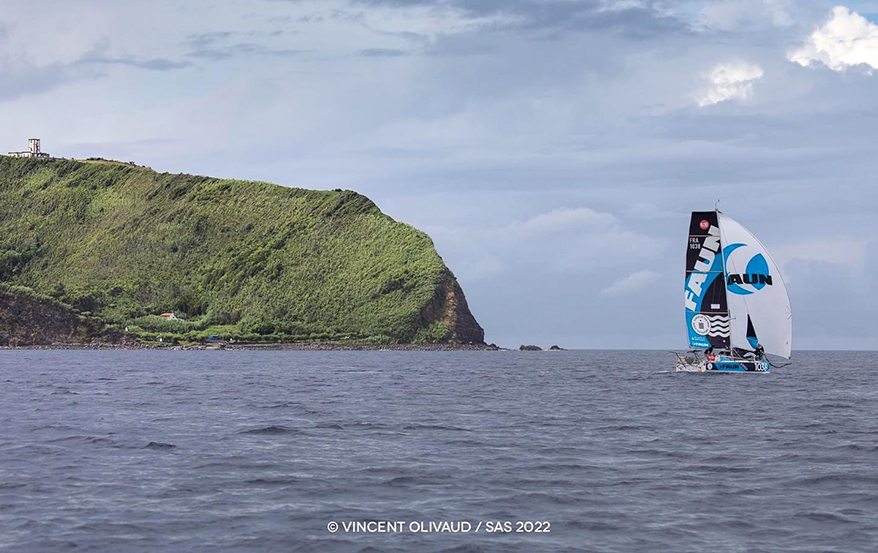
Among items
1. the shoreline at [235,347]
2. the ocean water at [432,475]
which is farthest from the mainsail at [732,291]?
the shoreline at [235,347]

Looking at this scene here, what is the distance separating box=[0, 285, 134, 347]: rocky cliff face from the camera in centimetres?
18888

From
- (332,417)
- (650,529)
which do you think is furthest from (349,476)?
(332,417)

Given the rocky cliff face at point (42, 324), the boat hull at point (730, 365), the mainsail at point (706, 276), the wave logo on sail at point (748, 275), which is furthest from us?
the rocky cliff face at point (42, 324)

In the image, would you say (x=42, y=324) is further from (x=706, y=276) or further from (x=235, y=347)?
(x=706, y=276)

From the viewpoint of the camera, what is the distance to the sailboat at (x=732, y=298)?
→ 82.2 meters

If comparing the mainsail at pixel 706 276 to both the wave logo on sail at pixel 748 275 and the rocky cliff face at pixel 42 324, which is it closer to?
the wave logo on sail at pixel 748 275

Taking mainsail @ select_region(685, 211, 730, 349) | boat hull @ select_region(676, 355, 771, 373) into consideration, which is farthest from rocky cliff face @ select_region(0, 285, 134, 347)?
mainsail @ select_region(685, 211, 730, 349)

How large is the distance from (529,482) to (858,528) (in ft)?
27.4

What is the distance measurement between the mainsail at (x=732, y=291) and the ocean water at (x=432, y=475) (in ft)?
95.2

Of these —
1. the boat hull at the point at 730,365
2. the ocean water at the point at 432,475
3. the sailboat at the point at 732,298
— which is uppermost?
the sailboat at the point at 732,298

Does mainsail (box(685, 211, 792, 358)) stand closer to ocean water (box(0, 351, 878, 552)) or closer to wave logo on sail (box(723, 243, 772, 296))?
wave logo on sail (box(723, 243, 772, 296))

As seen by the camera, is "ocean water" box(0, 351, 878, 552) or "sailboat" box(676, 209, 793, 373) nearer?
"ocean water" box(0, 351, 878, 552)

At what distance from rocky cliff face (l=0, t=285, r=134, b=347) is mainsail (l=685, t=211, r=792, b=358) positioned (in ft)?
446

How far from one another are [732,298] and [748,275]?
2321 mm
